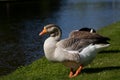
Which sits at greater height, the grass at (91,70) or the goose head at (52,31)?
the goose head at (52,31)

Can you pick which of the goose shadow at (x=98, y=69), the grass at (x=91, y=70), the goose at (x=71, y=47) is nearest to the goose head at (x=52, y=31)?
the goose at (x=71, y=47)

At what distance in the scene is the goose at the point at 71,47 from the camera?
32.8ft

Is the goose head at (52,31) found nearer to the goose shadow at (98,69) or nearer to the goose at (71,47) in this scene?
the goose at (71,47)

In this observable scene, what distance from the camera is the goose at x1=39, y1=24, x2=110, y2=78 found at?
32.8 ft

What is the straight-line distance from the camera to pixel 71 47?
400 inches

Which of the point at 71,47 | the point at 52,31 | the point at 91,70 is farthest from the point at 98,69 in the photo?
the point at 52,31

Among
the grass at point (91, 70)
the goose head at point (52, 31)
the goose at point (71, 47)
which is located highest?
the goose head at point (52, 31)

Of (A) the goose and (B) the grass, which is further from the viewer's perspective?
(B) the grass

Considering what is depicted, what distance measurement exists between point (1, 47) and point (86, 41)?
17.9 m

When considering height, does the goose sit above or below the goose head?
below

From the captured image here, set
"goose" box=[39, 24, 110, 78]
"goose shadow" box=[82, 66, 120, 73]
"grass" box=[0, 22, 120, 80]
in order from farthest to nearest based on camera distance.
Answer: "goose shadow" box=[82, 66, 120, 73]
"grass" box=[0, 22, 120, 80]
"goose" box=[39, 24, 110, 78]

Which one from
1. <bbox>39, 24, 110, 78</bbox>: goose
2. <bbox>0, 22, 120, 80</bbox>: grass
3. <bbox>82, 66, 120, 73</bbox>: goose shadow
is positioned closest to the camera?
<bbox>39, 24, 110, 78</bbox>: goose

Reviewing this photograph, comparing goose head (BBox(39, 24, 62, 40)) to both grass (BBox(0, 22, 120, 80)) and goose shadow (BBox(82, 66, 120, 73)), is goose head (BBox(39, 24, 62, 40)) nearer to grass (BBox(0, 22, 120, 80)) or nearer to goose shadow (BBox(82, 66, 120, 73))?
grass (BBox(0, 22, 120, 80))

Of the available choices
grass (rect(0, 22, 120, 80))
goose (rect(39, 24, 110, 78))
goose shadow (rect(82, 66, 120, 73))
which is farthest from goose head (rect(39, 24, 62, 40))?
goose shadow (rect(82, 66, 120, 73))
